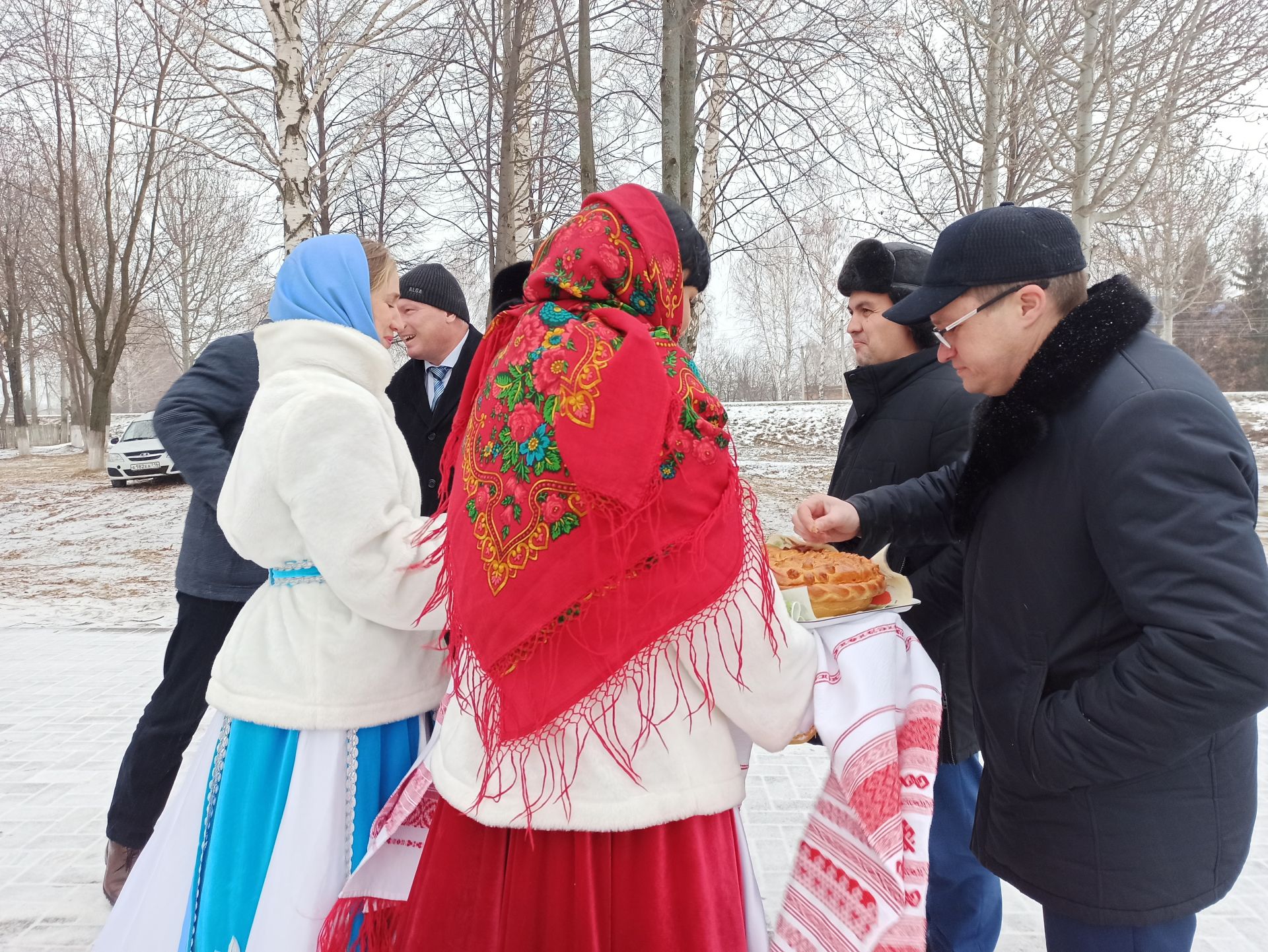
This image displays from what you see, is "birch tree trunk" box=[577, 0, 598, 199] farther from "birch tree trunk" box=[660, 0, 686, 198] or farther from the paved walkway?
the paved walkway

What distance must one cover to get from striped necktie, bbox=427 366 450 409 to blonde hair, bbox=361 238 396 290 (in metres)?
1.37

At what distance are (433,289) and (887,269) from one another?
2076 millimetres

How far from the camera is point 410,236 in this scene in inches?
552

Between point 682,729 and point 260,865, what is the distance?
1163 millimetres

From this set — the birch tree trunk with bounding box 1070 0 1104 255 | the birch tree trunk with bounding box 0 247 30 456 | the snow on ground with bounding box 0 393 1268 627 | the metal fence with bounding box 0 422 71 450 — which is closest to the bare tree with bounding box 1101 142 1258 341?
the snow on ground with bounding box 0 393 1268 627

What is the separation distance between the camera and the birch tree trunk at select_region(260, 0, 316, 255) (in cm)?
778

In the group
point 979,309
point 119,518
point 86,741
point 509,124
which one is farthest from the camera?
point 119,518

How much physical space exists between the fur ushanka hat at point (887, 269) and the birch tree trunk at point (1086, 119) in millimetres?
6979

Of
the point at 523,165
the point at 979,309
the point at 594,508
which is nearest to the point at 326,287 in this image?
the point at 594,508

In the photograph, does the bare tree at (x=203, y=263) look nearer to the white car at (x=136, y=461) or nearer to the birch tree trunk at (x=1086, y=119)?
the white car at (x=136, y=461)

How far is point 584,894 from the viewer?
1495 mm

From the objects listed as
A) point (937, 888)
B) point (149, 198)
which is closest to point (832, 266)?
point (149, 198)

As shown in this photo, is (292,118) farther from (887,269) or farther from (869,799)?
(869,799)

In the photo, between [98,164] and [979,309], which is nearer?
[979,309]
